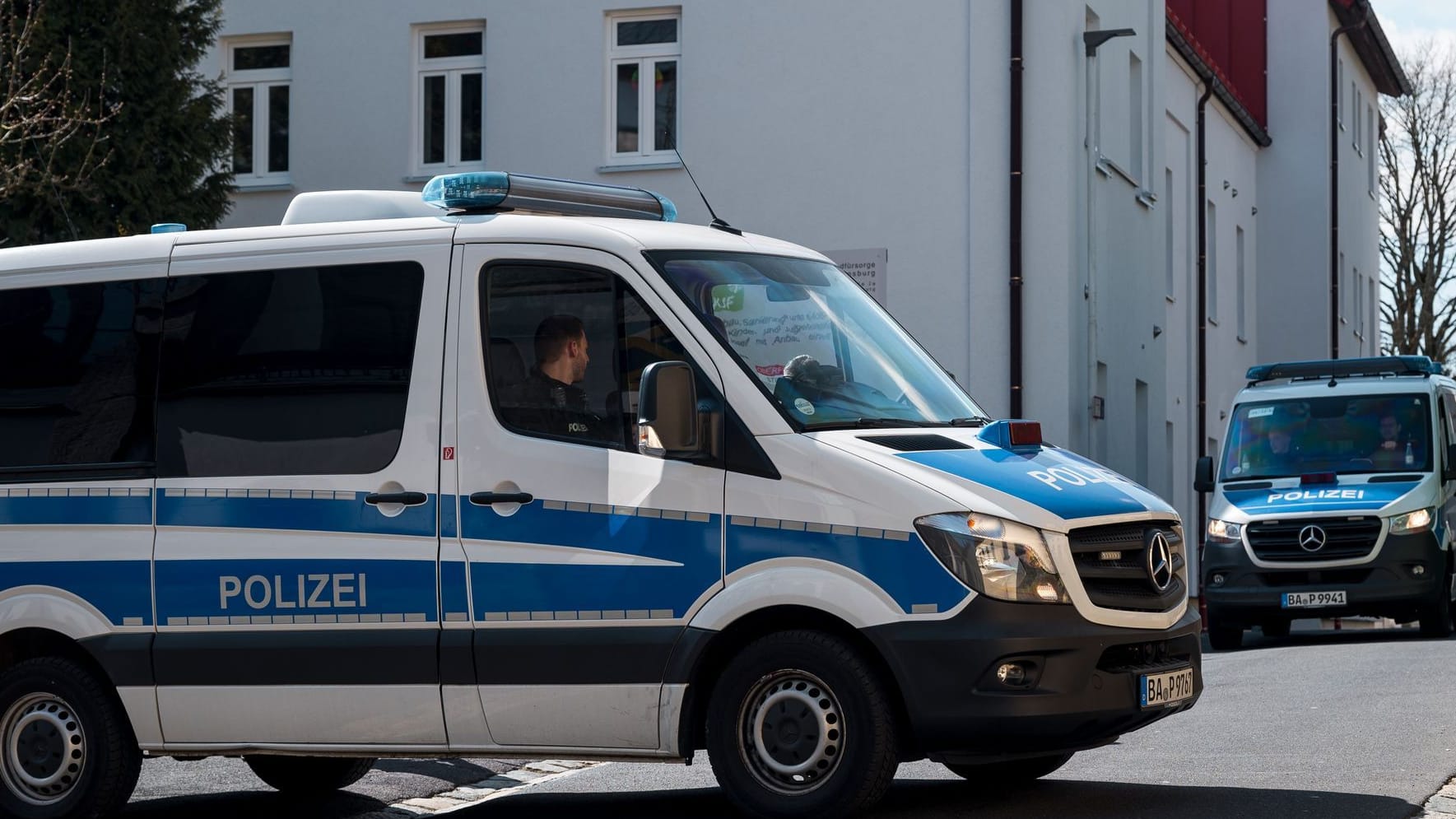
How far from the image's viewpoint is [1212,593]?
1894 centimetres

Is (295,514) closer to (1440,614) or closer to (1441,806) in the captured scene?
(1441,806)

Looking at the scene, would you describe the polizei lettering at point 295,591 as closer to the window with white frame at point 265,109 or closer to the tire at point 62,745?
the tire at point 62,745

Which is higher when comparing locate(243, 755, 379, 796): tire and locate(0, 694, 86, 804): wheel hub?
locate(0, 694, 86, 804): wheel hub

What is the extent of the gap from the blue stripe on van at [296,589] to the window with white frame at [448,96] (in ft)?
56.0

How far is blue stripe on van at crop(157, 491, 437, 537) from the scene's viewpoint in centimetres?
817

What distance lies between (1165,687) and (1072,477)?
2.69ft

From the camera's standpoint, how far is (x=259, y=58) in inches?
1022

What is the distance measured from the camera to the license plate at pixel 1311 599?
61.2 ft

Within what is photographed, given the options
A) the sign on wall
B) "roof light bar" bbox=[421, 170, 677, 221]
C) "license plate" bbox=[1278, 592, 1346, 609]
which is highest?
the sign on wall

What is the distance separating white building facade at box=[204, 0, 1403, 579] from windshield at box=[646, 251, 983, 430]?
14487mm

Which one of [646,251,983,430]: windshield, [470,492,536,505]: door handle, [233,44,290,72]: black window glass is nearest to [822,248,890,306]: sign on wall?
[233,44,290,72]: black window glass

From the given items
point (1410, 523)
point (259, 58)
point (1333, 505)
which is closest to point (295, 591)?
point (1333, 505)

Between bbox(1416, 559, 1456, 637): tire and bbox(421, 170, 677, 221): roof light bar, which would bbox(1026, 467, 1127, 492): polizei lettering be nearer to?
bbox(421, 170, 677, 221): roof light bar

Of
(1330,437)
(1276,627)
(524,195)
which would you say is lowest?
(1276,627)
